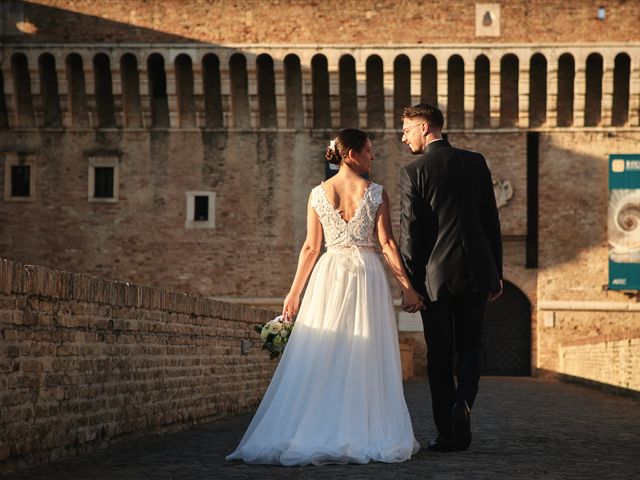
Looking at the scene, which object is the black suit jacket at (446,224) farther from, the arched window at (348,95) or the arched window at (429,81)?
the arched window at (348,95)

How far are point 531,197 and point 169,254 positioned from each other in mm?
8096

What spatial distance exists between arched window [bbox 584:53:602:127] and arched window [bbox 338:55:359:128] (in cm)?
505

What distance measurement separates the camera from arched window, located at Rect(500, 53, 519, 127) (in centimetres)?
2709

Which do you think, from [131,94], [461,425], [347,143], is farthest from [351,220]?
[131,94]

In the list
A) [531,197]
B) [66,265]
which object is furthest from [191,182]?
[531,197]

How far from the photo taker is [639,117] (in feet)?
87.6

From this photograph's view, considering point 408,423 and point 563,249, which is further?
point 563,249

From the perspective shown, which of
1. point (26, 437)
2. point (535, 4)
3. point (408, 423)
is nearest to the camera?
point (26, 437)

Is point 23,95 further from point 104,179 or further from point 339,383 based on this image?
point 339,383

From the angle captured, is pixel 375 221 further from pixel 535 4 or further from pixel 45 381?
pixel 535 4

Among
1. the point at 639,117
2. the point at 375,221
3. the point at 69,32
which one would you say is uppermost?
the point at 69,32

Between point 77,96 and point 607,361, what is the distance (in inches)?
557

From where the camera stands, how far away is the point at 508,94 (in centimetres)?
2723

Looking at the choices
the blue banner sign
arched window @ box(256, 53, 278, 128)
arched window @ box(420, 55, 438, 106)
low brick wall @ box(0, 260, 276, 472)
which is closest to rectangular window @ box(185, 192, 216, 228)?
arched window @ box(256, 53, 278, 128)
